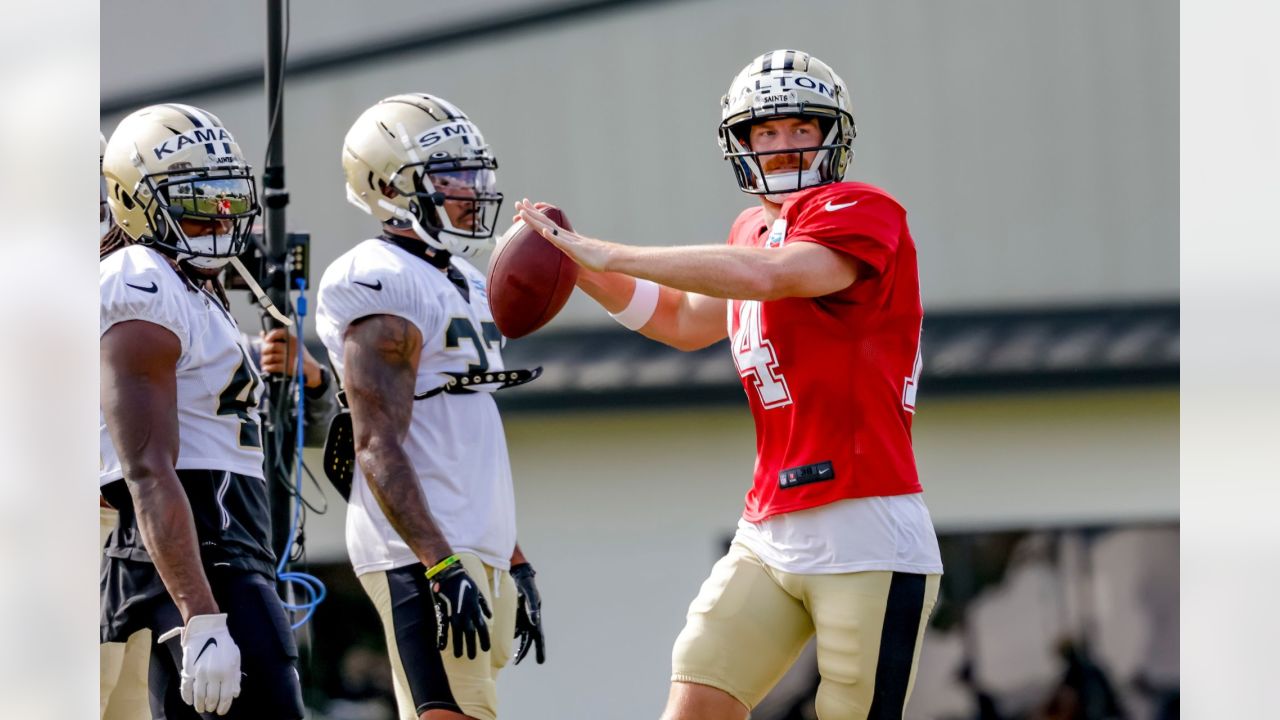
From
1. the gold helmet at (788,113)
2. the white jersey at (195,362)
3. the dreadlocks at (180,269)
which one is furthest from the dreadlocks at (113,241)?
the gold helmet at (788,113)

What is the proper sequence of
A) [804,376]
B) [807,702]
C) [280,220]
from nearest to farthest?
[804,376] → [280,220] → [807,702]

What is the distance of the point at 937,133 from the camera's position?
6195 millimetres

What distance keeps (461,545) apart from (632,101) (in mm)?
2874

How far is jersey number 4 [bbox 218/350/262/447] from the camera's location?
3.65 meters

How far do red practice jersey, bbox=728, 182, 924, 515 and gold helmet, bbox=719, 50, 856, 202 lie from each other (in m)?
0.13

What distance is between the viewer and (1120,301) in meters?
6.25

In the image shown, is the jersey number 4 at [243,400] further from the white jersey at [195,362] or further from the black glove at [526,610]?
the black glove at [526,610]

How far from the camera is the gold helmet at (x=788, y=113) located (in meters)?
3.40

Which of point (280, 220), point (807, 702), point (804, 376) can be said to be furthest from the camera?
point (807, 702)

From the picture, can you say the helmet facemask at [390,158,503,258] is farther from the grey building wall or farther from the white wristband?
the grey building wall

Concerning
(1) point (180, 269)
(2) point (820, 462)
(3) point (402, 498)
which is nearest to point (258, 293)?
(1) point (180, 269)

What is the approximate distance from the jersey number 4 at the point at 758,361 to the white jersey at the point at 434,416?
0.76 meters

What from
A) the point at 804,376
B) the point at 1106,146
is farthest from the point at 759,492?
the point at 1106,146

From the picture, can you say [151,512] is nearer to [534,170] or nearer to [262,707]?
[262,707]
